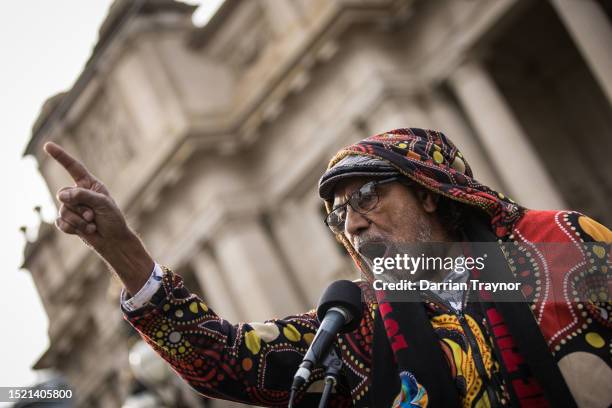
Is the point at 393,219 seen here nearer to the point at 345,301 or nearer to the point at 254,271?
the point at 345,301

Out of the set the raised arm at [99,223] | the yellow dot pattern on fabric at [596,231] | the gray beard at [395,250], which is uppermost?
the raised arm at [99,223]

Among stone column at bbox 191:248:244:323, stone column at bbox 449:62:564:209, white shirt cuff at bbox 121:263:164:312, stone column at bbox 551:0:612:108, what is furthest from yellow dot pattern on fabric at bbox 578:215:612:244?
stone column at bbox 191:248:244:323

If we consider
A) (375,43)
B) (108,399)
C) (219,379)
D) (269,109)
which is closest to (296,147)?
(269,109)

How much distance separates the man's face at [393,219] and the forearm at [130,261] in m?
0.77

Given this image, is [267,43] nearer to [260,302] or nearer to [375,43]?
[375,43]

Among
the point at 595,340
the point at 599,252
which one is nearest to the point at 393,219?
the point at 599,252

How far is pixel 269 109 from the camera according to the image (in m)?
16.6

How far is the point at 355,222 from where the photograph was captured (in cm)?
317

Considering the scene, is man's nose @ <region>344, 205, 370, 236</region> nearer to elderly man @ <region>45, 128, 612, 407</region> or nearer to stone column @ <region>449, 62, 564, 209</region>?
elderly man @ <region>45, 128, 612, 407</region>

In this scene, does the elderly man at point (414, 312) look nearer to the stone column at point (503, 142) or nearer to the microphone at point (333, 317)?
the microphone at point (333, 317)

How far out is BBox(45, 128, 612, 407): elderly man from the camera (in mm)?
2586

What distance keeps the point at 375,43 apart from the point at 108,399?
41.4 feet

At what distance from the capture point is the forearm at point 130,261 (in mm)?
2916

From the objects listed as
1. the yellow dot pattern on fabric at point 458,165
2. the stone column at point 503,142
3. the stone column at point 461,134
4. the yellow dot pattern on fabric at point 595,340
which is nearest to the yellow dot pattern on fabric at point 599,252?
the yellow dot pattern on fabric at point 595,340
